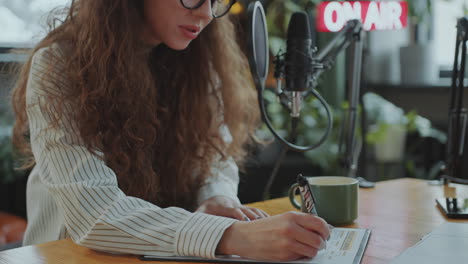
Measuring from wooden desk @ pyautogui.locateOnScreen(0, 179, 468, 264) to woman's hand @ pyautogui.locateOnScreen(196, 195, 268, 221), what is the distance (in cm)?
7

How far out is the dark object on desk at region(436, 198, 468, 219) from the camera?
1015 millimetres

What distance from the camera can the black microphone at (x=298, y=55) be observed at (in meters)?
1.04

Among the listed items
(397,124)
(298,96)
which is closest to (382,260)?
(298,96)

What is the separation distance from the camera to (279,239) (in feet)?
2.51

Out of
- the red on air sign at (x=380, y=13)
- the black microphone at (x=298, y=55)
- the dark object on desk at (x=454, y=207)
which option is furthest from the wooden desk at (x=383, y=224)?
the red on air sign at (x=380, y=13)

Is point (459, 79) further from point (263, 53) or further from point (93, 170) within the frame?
point (93, 170)

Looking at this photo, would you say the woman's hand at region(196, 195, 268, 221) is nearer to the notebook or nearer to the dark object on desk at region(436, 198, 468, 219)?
the notebook

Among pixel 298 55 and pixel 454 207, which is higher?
pixel 298 55

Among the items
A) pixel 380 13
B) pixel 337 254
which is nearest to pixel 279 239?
pixel 337 254

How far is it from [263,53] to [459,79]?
0.42 m

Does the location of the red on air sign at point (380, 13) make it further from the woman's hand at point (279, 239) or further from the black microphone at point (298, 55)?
the woman's hand at point (279, 239)

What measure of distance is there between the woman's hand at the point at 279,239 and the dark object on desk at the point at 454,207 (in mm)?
362

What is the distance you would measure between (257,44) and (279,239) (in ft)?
1.33

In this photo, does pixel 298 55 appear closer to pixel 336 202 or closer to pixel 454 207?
pixel 336 202
